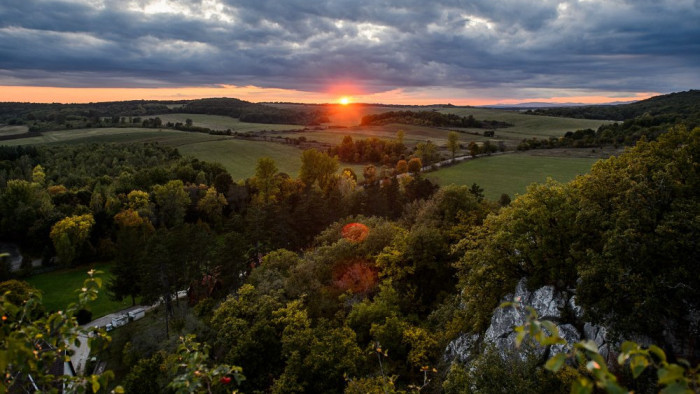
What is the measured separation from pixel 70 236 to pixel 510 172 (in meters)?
86.1

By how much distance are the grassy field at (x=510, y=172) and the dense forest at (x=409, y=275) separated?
1930 cm

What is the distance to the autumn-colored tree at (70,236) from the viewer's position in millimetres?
61188

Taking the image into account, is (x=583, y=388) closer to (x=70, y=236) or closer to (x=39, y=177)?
(x=70, y=236)

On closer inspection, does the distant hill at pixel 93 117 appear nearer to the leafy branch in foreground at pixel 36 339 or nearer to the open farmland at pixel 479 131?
the open farmland at pixel 479 131

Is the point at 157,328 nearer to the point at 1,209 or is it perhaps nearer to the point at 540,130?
the point at 1,209

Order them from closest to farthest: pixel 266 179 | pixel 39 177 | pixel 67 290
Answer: pixel 67 290
pixel 266 179
pixel 39 177

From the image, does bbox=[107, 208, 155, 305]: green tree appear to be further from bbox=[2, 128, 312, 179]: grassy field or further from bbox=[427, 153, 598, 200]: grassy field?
bbox=[427, 153, 598, 200]: grassy field

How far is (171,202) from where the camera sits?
3093 inches

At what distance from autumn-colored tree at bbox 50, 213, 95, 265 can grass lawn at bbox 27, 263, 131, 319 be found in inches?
94.4

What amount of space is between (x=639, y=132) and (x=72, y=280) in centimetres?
11987

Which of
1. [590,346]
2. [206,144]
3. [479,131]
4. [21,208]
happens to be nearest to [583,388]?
[590,346]

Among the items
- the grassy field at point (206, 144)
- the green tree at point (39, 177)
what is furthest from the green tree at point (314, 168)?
the green tree at point (39, 177)

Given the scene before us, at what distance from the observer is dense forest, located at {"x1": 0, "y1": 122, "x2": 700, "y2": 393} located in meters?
17.7

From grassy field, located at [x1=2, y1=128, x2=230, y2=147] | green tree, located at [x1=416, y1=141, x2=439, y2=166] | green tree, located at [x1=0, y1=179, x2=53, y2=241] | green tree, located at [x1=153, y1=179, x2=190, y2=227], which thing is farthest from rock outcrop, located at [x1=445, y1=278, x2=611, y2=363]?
grassy field, located at [x1=2, y1=128, x2=230, y2=147]
